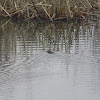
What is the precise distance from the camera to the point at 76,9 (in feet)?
42.3

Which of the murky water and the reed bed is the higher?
the reed bed

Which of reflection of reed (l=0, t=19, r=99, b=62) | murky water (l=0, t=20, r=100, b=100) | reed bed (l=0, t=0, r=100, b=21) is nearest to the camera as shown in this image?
murky water (l=0, t=20, r=100, b=100)

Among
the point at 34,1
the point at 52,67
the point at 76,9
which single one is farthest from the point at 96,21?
the point at 52,67

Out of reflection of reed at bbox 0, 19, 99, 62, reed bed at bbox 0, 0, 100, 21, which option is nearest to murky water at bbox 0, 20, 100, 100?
reflection of reed at bbox 0, 19, 99, 62

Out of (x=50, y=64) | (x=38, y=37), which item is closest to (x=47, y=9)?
(x=38, y=37)

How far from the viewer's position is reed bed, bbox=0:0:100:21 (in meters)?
12.2

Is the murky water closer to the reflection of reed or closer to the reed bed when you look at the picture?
the reflection of reed

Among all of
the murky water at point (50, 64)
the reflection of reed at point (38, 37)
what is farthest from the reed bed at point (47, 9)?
the murky water at point (50, 64)

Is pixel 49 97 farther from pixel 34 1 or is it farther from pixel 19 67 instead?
pixel 34 1

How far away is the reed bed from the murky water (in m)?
1.56

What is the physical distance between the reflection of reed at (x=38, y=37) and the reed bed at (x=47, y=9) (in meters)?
0.37

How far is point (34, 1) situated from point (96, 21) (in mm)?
1897

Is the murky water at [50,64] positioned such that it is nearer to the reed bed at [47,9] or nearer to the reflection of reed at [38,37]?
the reflection of reed at [38,37]

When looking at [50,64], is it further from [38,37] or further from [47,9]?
[47,9]
